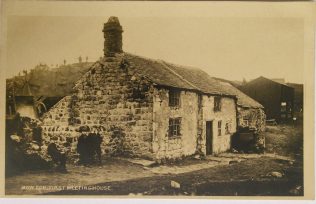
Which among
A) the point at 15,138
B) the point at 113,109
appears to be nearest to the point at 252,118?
the point at 113,109

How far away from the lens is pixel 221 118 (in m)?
4.17

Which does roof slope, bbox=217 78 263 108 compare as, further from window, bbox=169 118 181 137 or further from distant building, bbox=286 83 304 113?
window, bbox=169 118 181 137

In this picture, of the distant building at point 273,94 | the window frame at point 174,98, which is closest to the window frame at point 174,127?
the window frame at point 174,98

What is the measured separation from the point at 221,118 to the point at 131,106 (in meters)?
0.92

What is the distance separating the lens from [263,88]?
4.08 meters

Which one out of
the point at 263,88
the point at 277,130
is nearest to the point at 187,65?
the point at 263,88

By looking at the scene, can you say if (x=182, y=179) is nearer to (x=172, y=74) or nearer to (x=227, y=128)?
(x=227, y=128)

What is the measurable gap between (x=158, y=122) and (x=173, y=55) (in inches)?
26.5

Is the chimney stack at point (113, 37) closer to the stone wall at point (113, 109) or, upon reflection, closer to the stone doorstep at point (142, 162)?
the stone wall at point (113, 109)

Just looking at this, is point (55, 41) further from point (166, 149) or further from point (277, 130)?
point (277, 130)

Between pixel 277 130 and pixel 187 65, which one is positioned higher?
pixel 187 65

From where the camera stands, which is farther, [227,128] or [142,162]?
[227,128]

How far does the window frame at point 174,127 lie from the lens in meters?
4.05

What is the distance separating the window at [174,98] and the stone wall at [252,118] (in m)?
0.64
